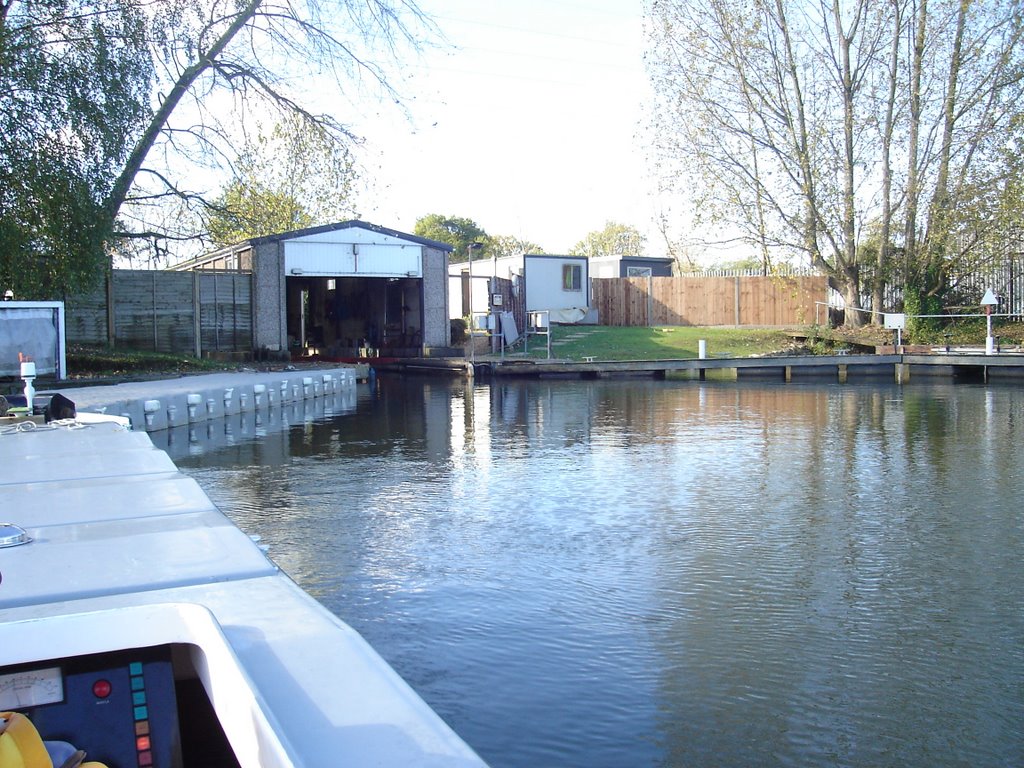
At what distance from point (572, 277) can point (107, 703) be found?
121ft

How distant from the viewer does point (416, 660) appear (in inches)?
202

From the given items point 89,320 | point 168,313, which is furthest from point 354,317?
point 89,320

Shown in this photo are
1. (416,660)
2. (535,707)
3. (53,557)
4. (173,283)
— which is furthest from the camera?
(173,283)

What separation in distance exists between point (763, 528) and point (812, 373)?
21600mm

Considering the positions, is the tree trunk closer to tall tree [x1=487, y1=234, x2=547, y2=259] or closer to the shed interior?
the shed interior

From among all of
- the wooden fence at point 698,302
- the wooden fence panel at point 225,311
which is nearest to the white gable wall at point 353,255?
the wooden fence panel at point 225,311

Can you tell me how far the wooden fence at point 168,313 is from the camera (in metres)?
26.7

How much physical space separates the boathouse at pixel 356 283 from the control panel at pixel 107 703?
90.1 ft

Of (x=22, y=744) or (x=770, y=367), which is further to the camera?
(x=770, y=367)

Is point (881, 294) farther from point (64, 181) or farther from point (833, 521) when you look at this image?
point (833, 521)

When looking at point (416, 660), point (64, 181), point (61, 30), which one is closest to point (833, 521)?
point (416, 660)

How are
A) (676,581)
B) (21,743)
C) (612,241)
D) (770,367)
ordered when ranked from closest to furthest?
1. (21,743)
2. (676,581)
3. (770,367)
4. (612,241)

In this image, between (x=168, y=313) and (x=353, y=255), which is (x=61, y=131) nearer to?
(x=168, y=313)

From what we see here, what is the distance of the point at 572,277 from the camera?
39.1 m
